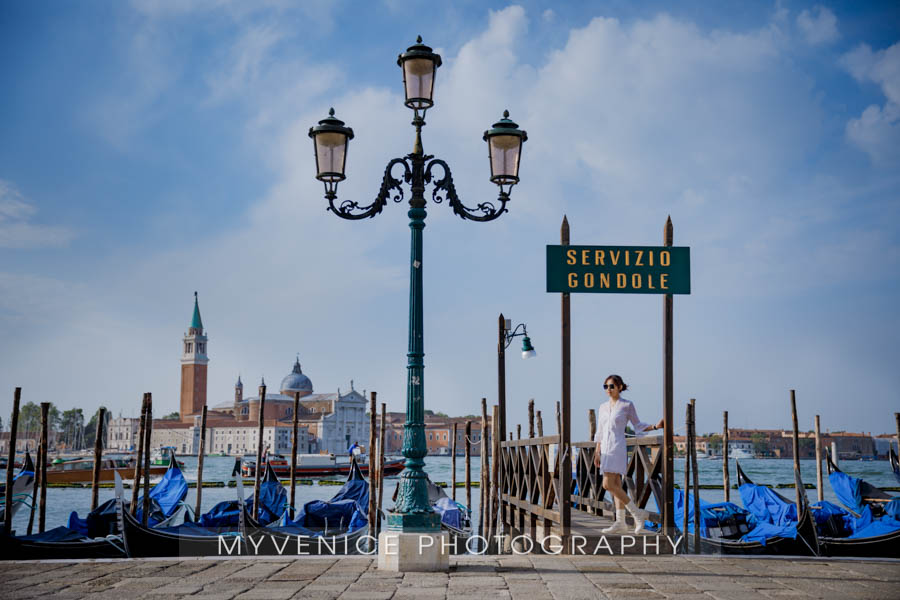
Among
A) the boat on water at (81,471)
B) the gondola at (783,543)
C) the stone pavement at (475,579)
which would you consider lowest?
the boat on water at (81,471)

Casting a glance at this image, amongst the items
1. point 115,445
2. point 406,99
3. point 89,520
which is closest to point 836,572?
point 406,99

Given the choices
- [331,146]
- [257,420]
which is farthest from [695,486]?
[257,420]

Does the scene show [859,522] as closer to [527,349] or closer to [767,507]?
[767,507]

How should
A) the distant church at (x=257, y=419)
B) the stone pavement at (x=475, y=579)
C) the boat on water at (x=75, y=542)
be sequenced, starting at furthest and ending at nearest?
the distant church at (x=257, y=419), the boat on water at (x=75, y=542), the stone pavement at (x=475, y=579)

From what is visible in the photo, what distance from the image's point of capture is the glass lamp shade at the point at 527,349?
39.6 ft

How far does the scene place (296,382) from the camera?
104m

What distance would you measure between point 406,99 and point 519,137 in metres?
0.86

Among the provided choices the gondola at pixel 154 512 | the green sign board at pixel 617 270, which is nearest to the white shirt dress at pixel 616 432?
the green sign board at pixel 617 270

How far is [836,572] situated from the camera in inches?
201

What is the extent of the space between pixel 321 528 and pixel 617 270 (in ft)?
29.2

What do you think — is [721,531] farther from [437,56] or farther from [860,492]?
[437,56]

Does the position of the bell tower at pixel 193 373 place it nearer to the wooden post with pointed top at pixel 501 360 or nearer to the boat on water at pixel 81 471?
the boat on water at pixel 81 471

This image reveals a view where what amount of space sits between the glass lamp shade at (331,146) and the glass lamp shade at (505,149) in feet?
3.25

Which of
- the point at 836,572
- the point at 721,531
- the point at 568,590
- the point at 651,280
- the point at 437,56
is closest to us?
the point at 568,590
